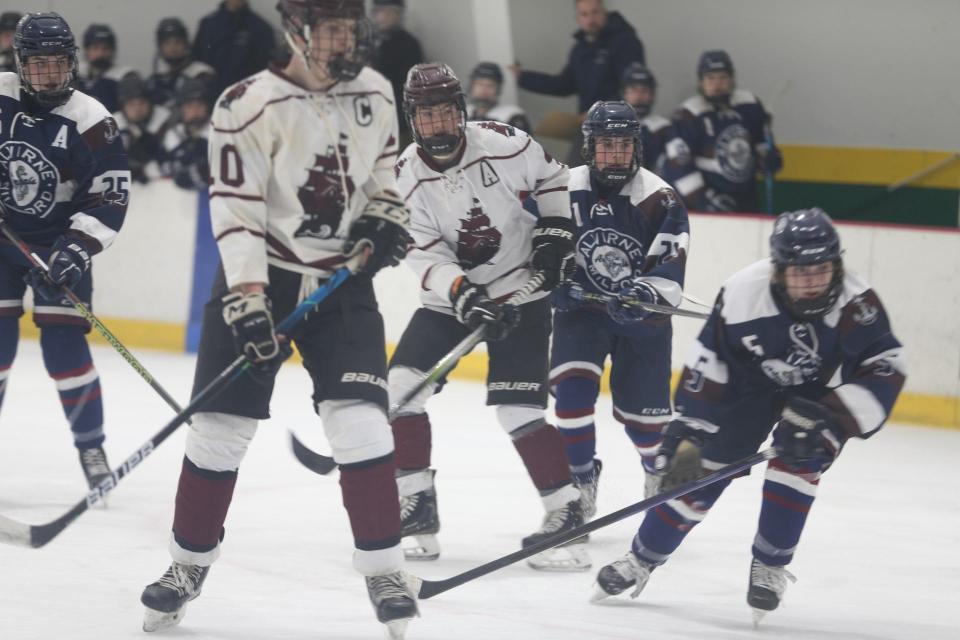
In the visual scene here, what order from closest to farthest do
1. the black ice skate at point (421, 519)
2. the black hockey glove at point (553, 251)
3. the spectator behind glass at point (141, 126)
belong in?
1. the black hockey glove at point (553, 251)
2. the black ice skate at point (421, 519)
3. the spectator behind glass at point (141, 126)

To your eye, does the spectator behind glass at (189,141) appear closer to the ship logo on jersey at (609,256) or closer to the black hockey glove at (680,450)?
the ship logo on jersey at (609,256)

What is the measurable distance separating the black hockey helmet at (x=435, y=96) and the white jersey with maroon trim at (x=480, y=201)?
84 millimetres

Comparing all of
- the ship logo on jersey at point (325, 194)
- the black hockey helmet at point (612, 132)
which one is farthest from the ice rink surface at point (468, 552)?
the black hockey helmet at point (612, 132)

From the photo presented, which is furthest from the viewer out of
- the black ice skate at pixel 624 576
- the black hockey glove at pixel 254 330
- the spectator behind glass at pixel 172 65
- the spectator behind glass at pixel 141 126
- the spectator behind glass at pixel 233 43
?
the spectator behind glass at pixel 233 43

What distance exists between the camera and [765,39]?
754cm

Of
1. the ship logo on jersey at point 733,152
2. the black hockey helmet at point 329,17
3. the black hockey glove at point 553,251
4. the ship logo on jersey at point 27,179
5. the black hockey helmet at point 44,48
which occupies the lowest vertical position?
the ship logo on jersey at point 733,152

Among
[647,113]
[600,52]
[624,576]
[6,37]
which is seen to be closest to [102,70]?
[6,37]

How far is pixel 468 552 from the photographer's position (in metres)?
3.78

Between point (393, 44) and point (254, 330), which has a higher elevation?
point (254, 330)

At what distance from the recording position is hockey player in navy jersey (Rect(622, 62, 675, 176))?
21.1 feet

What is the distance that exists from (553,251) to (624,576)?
0.82 meters

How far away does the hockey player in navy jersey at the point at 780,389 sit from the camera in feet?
9.59

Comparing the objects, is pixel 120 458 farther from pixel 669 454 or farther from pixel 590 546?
pixel 669 454

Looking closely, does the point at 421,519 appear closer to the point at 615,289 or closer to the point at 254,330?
the point at 615,289
